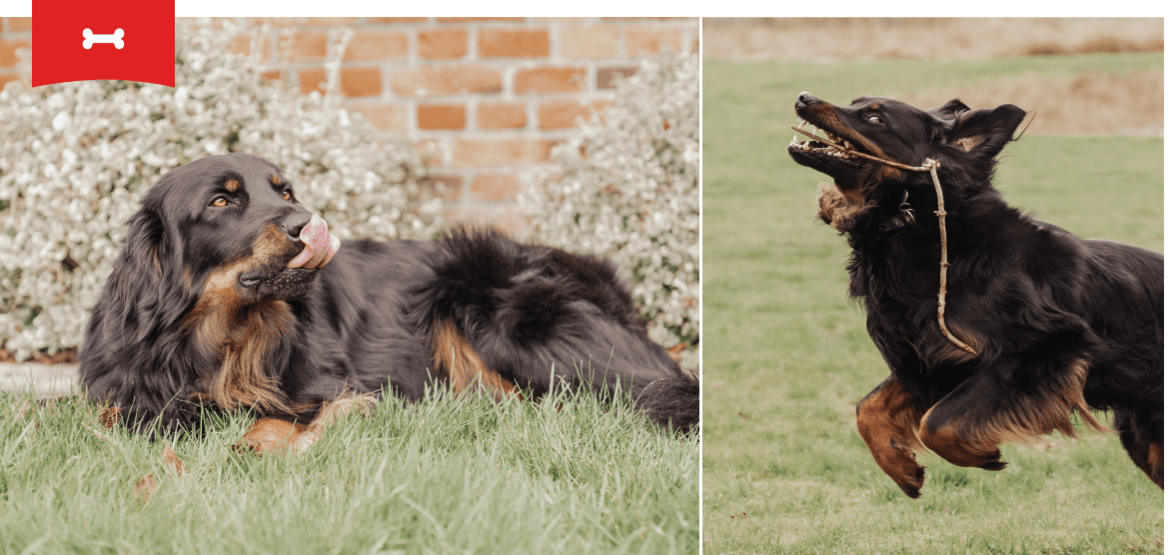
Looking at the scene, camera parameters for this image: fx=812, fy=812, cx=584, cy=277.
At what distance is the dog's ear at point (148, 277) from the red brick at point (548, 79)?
241cm

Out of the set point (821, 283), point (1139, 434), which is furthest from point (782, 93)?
point (821, 283)

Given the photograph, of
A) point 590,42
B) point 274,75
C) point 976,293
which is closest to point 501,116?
point 590,42

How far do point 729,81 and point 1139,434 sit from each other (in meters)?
1.31

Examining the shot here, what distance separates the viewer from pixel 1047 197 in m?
3.70

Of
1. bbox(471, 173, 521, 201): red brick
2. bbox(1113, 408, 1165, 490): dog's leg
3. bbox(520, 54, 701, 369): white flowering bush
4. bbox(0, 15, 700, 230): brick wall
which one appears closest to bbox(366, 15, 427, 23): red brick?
bbox(0, 15, 700, 230): brick wall

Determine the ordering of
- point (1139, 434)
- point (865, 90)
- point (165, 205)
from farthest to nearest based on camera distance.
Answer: point (165, 205)
point (865, 90)
point (1139, 434)

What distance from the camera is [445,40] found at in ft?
14.9

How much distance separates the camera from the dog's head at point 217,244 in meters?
2.41

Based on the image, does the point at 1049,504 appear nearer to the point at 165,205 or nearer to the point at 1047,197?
the point at 1047,197

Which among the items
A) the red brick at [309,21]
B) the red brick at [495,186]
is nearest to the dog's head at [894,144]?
the red brick at [495,186]

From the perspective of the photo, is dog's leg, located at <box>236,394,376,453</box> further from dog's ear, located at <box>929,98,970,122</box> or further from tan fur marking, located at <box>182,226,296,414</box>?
dog's ear, located at <box>929,98,970,122</box>

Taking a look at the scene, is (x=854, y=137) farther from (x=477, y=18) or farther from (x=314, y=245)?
(x=477, y=18)

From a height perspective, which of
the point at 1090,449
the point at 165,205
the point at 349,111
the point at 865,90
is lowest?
the point at 1090,449

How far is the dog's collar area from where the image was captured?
1.55 metres
